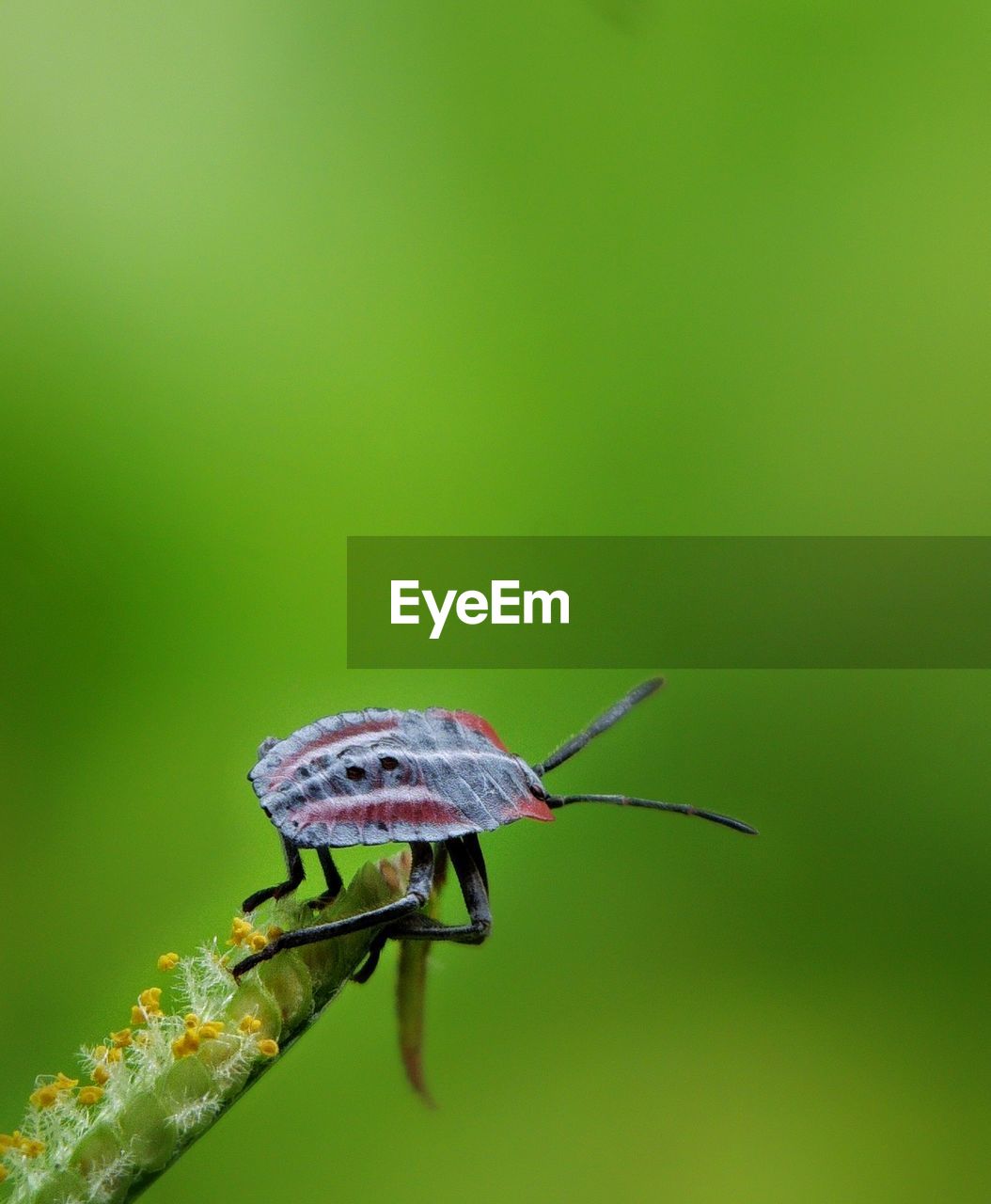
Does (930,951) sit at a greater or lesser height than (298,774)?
lesser

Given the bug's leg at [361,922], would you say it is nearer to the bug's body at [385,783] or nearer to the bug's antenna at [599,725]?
the bug's body at [385,783]

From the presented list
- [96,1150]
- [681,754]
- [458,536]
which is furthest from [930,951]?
[96,1150]

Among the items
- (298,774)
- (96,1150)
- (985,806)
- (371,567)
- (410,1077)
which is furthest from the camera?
(985,806)

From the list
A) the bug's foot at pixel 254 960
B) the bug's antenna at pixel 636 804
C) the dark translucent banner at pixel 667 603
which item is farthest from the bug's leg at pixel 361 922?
the dark translucent banner at pixel 667 603

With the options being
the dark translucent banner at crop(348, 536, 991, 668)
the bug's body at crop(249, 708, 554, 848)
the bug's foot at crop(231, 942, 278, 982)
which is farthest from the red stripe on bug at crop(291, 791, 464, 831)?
the dark translucent banner at crop(348, 536, 991, 668)

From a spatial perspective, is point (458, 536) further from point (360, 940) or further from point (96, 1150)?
point (96, 1150)

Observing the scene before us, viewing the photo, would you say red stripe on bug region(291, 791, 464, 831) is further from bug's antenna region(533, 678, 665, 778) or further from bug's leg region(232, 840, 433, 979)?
bug's antenna region(533, 678, 665, 778)
